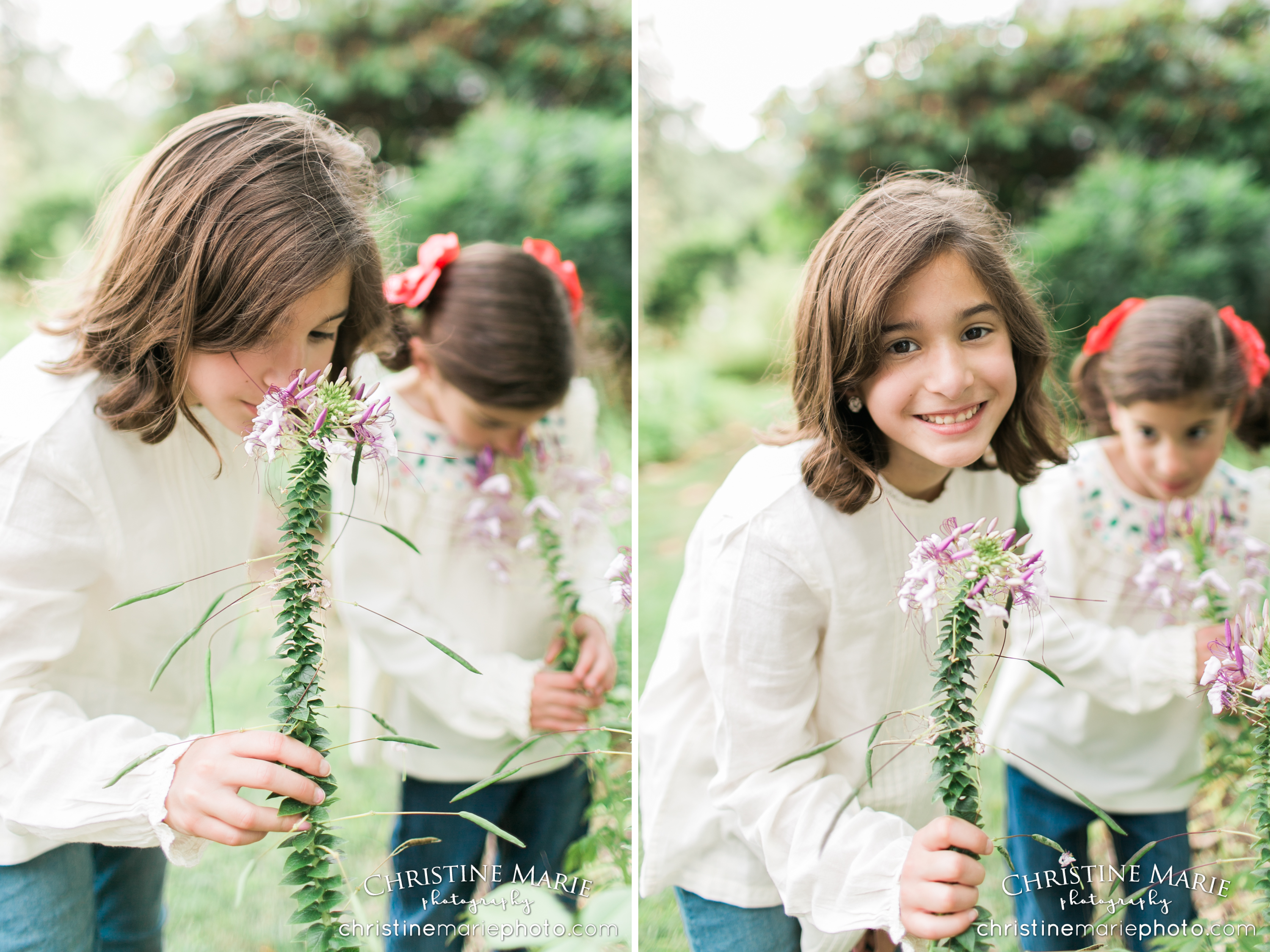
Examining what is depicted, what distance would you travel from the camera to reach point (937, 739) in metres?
1.13

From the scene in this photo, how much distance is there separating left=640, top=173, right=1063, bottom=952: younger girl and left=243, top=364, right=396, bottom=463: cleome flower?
1.89ft

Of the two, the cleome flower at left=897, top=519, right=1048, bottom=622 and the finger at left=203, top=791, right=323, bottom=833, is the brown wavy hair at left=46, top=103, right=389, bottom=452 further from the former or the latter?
the cleome flower at left=897, top=519, right=1048, bottom=622

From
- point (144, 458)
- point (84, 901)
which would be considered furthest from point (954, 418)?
point (84, 901)

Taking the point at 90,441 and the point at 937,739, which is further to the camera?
the point at 90,441

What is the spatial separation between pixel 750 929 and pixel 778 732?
396 millimetres

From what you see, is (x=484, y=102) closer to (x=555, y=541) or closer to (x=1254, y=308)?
(x=555, y=541)

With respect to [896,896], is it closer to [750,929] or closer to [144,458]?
[750,929]

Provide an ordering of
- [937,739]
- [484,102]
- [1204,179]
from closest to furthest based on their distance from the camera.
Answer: [937,739] < [1204,179] < [484,102]

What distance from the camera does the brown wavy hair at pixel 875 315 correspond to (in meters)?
A: 1.29

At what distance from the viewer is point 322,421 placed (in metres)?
1.09

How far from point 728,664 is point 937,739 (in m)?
0.36

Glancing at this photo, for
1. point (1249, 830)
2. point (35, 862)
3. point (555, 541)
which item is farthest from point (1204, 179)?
point (35, 862)

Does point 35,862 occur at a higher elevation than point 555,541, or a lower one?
lower

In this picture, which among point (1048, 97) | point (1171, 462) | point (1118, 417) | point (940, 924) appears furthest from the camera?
point (1048, 97)
